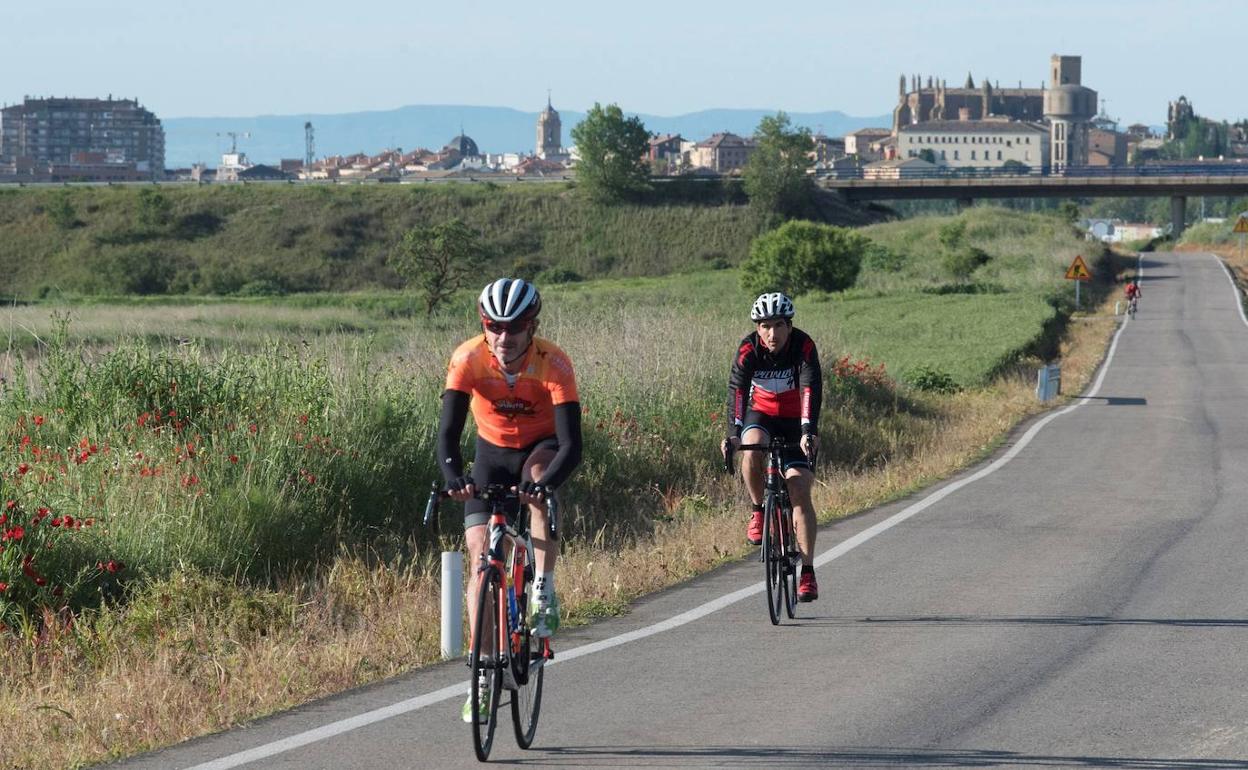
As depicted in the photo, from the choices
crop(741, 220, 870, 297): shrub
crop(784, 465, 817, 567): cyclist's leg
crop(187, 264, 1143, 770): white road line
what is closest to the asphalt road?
crop(187, 264, 1143, 770): white road line

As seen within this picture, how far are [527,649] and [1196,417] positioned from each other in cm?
2325

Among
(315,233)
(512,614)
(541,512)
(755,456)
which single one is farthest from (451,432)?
(315,233)

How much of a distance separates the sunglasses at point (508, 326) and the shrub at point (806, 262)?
A: 248ft

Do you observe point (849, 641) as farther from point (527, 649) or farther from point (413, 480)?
point (413, 480)

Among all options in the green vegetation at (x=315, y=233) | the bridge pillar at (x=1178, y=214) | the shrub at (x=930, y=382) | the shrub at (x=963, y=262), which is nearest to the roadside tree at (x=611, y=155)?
the green vegetation at (x=315, y=233)

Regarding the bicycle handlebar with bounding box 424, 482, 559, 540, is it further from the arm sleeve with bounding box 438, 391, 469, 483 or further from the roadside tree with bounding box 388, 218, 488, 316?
the roadside tree with bounding box 388, 218, 488, 316

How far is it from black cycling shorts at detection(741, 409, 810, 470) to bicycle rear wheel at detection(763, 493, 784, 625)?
0.24m

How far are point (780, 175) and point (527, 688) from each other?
133 m

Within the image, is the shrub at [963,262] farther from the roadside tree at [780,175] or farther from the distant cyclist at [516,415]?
the distant cyclist at [516,415]

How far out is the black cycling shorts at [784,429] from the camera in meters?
9.25

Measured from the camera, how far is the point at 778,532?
30.1ft

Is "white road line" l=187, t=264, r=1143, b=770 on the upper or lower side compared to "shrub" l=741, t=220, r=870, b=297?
lower

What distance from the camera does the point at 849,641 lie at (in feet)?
28.5

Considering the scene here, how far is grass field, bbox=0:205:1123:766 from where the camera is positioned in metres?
8.02
